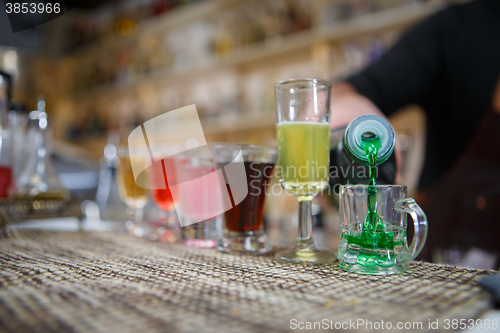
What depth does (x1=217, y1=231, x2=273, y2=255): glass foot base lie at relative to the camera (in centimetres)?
76

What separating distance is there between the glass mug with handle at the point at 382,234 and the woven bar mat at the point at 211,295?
2cm

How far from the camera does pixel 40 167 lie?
1.09m

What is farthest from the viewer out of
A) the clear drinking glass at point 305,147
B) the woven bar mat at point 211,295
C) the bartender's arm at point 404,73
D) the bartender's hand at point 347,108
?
the bartender's arm at point 404,73

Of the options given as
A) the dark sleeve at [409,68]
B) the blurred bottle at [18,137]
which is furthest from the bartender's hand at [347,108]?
the blurred bottle at [18,137]

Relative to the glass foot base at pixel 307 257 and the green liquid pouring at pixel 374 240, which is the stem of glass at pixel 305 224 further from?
the green liquid pouring at pixel 374 240

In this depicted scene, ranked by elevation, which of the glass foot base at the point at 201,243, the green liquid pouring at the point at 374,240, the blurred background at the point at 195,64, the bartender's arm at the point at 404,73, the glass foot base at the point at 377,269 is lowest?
the glass foot base at the point at 201,243

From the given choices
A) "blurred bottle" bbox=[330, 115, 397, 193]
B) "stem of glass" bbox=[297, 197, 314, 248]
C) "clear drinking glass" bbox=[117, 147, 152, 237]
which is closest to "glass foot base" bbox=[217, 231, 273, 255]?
"stem of glass" bbox=[297, 197, 314, 248]

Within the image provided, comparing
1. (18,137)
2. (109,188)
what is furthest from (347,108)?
(109,188)

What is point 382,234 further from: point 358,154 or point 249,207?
point 249,207

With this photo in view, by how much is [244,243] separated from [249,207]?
2.9 inches

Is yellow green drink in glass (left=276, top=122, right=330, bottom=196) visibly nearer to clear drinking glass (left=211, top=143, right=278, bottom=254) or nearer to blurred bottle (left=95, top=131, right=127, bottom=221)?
clear drinking glass (left=211, top=143, right=278, bottom=254)

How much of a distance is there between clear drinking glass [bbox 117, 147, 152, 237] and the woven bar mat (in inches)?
19.6

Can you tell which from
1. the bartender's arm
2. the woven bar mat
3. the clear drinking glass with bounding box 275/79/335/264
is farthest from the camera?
the bartender's arm

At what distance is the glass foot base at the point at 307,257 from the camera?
0.65m
